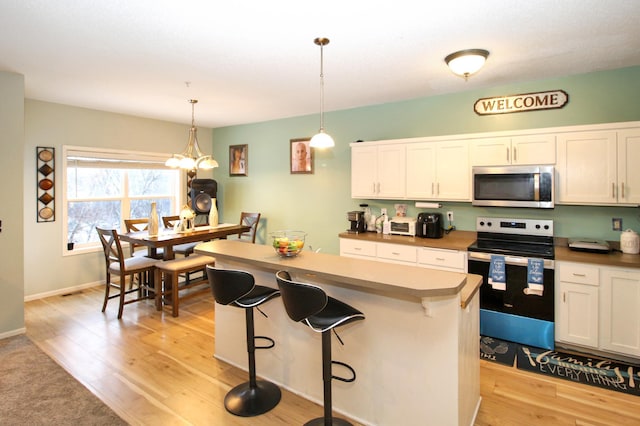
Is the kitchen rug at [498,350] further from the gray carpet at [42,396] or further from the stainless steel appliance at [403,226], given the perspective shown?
the gray carpet at [42,396]

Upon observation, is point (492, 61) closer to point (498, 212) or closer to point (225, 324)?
point (498, 212)

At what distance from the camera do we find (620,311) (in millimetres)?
2816

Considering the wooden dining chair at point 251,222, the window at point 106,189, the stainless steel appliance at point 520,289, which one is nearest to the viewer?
the stainless steel appliance at point 520,289

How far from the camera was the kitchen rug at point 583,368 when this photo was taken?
2609mm

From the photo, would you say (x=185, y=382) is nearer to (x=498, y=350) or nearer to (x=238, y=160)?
(x=498, y=350)

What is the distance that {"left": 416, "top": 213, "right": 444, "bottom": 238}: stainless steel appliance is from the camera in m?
3.85

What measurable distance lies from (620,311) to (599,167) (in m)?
1.22

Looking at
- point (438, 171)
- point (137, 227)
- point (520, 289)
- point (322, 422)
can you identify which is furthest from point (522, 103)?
point (137, 227)

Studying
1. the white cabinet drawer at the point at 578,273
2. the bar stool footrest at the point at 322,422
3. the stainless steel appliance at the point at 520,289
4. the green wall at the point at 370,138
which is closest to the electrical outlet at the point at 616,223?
the green wall at the point at 370,138

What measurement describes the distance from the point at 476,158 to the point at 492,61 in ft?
3.22

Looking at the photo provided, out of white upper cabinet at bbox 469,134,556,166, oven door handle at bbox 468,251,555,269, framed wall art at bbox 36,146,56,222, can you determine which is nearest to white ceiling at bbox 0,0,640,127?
white upper cabinet at bbox 469,134,556,166

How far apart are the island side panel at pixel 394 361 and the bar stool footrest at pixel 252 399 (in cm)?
14

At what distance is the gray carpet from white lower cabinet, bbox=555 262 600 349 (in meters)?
3.47

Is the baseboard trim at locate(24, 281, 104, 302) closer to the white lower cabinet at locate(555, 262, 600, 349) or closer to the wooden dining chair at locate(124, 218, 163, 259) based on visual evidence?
the wooden dining chair at locate(124, 218, 163, 259)
